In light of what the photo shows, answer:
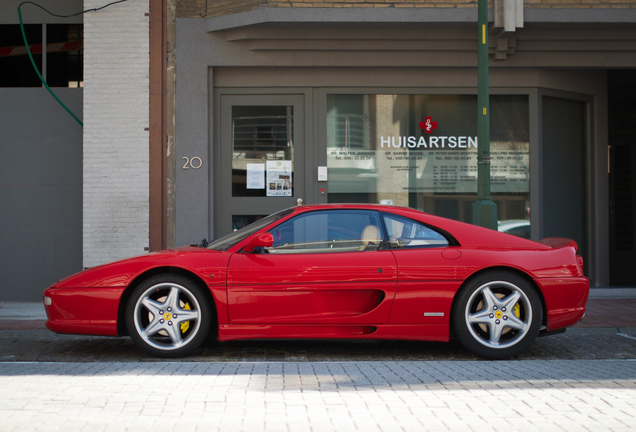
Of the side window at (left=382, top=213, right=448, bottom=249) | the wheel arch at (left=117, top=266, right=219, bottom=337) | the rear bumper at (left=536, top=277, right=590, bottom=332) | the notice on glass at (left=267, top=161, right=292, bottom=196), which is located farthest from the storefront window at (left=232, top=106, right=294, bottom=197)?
the rear bumper at (left=536, top=277, right=590, bottom=332)

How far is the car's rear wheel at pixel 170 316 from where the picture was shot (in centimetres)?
452

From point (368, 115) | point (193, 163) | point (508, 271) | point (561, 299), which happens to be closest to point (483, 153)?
point (508, 271)

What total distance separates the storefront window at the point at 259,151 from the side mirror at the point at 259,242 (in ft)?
14.1

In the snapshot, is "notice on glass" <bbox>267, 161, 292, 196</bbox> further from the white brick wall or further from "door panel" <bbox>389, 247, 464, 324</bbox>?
"door panel" <bbox>389, 247, 464, 324</bbox>

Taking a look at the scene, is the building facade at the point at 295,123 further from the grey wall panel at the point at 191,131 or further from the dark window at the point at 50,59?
the dark window at the point at 50,59

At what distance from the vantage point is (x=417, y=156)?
902 cm

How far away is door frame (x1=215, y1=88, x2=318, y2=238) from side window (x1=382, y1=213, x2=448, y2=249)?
4148mm

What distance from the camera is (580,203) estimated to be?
954cm

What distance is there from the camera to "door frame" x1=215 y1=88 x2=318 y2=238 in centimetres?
889

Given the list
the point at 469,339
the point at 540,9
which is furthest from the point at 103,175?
the point at 540,9

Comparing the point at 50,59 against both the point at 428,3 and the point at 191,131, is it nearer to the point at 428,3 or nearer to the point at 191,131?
the point at 191,131

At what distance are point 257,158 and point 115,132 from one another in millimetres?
2133

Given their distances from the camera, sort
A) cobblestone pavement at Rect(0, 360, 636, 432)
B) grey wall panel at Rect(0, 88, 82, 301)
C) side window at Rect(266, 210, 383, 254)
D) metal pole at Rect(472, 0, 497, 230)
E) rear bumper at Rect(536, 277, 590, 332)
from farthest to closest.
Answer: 1. grey wall panel at Rect(0, 88, 82, 301)
2. metal pole at Rect(472, 0, 497, 230)
3. side window at Rect(266, 210, 383, 254)
4. rear bumper at Rect(536, 277, 590, 332)
5. cobblestone pavement at Rect(0, 360, 636, 432)

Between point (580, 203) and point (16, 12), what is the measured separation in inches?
377
